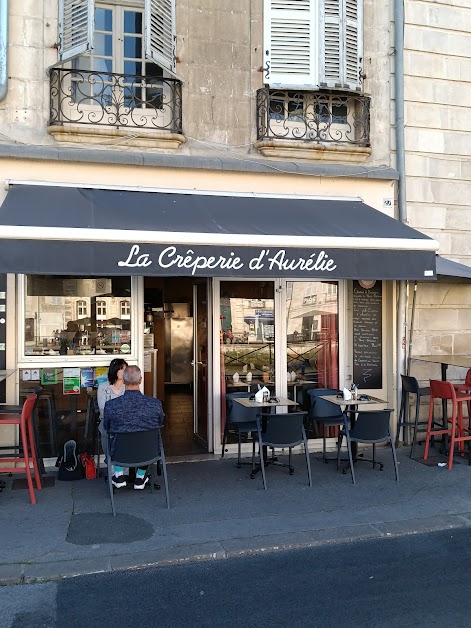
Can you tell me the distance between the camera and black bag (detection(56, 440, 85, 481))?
6.91m

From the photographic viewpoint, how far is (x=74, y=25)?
739cm

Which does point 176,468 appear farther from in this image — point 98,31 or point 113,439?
point 98,31

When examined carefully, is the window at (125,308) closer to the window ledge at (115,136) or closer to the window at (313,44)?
the window ledge at (115,136)

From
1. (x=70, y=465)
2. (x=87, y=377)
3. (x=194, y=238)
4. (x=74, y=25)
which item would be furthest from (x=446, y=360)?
(x=74, y=25)

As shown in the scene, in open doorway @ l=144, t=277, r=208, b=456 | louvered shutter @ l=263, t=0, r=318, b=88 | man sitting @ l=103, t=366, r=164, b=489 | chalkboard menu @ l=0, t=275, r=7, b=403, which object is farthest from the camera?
open doorway @ l=144, t=277, r=208, b=456

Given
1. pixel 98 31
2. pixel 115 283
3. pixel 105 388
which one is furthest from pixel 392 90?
pixel 105 388

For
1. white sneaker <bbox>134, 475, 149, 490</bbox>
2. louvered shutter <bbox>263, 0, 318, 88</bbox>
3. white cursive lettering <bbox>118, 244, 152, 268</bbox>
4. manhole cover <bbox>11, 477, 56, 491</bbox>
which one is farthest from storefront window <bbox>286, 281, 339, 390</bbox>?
manhole cover <bbox>11, 477, 56, 491</bbox>

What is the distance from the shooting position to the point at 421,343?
8.70m

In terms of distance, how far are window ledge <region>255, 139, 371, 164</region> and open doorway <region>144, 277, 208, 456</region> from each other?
193cm

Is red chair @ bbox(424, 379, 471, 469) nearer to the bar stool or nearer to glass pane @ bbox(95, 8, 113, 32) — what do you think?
the bar stool

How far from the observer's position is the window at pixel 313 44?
8195 mm

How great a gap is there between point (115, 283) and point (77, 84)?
8.09ft

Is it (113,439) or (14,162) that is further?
(14,162)

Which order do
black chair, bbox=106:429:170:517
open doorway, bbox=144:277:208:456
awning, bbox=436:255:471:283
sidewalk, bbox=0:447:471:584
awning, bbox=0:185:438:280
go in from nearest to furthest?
sidewalk, bbox=0:447:471:584, awning, bbox=0:185:438:280, black chair, bbox=106:429:170:517, awning, bbox=436:255:471:283, open doorway, bbox=144:277:208:456
